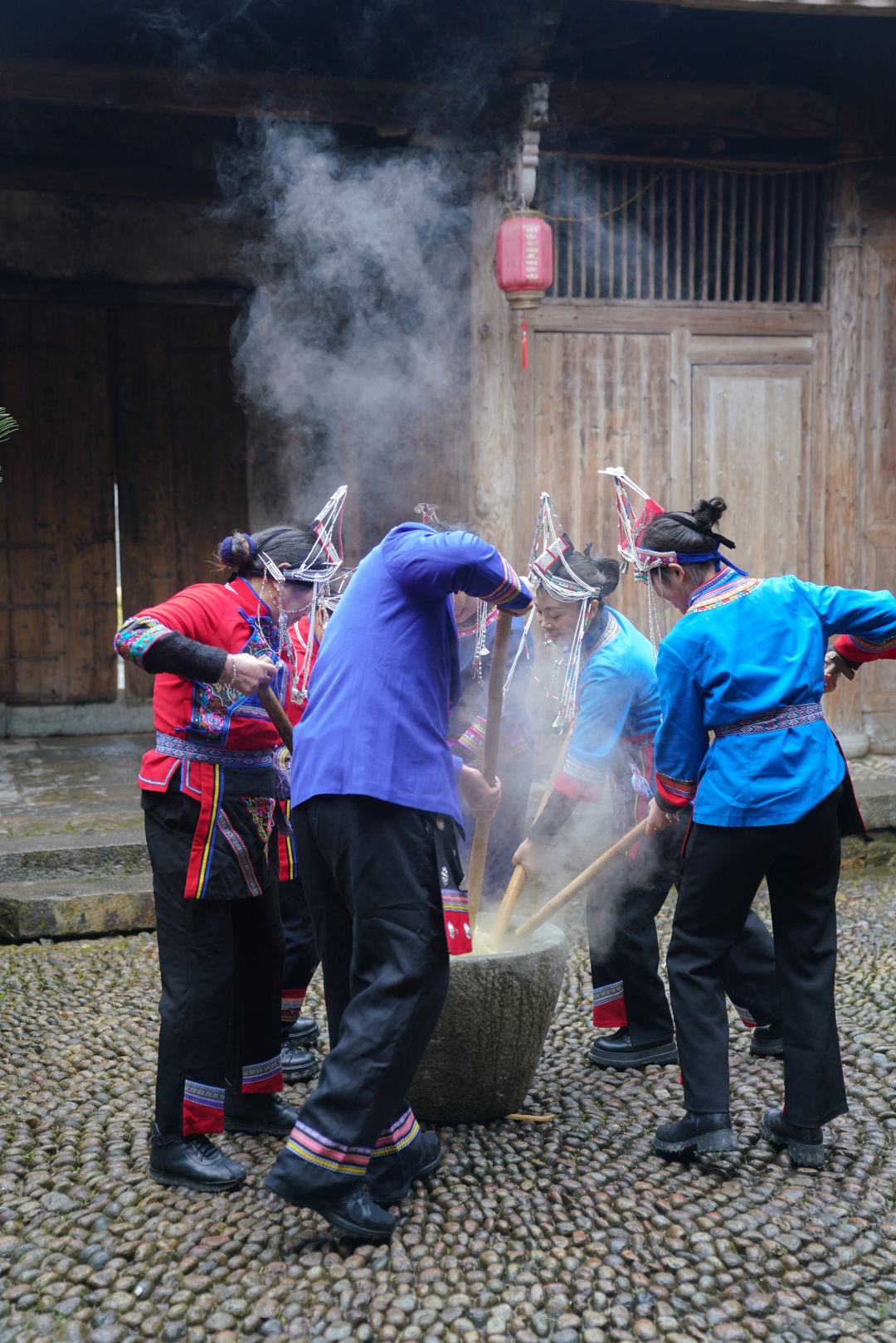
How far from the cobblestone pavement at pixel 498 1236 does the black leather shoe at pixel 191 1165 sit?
0.04 meters

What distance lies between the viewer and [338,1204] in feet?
9.93

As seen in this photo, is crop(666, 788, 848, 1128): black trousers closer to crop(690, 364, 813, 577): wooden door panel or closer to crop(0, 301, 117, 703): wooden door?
crop(690, 364, 813, 577): wooden door panel

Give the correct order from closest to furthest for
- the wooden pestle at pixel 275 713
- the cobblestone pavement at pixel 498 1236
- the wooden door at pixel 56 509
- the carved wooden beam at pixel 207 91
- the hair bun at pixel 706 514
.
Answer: the cobblestone pavement at pixel 498 1236 → the wooden pestle at pixel 275 713 → the hair bun at pixel 706 514 → the carved wooden beam at pixel 207 91 → the wooden door at pixel 56 509

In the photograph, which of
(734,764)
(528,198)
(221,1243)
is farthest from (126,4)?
(221,1243)

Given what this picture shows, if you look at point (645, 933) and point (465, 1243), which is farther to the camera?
point (645, 933)

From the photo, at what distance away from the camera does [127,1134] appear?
12.2 ft

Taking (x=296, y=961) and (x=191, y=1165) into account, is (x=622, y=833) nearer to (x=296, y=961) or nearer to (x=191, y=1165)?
(x=296, y=961)

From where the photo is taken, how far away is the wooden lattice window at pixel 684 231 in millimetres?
7703

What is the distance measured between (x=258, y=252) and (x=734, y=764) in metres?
6.62

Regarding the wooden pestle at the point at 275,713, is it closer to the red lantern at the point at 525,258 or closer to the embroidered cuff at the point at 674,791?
the embroidered cuff at the point at 674,791

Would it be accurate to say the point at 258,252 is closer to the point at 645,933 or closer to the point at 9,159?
the point at 9,159

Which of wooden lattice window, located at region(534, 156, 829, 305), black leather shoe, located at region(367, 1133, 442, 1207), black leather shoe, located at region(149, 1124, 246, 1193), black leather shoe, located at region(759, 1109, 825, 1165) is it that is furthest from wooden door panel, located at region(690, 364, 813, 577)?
black leather shoe, located at region(149, 1124, 246, 1193)

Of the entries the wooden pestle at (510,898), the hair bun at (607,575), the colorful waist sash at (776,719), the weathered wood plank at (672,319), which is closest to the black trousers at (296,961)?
the wooden pestle at (510,898)

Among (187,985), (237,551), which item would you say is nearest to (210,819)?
(187,985)
